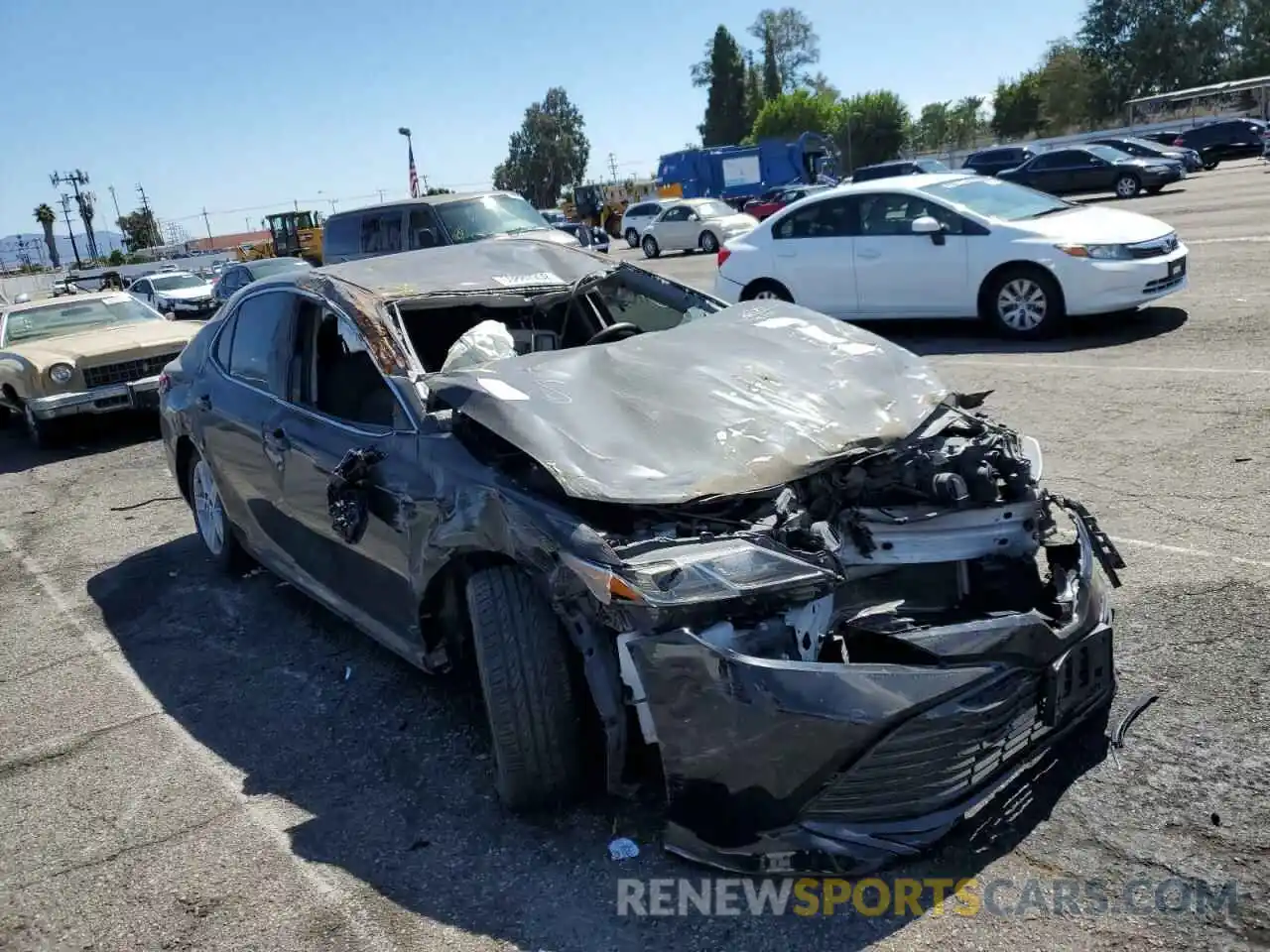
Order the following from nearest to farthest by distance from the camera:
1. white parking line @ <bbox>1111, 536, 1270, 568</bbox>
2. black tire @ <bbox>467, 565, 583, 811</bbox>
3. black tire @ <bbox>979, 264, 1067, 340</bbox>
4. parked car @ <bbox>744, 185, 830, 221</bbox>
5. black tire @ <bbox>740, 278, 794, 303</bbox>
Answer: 1. black tire @ <bbox>467, 565, 583, 811</bbox>
2. white parking line @ <bbox>1111, 536, 1270, 568</bbox>
3. black tire @ <bbox>979, 264, 1067, 340</bbox>
4. black tire @ <bbox>740, 278, 794, 303</bbox>
5. parked car @ <bbox>744, 185, 830, 221</bbox>

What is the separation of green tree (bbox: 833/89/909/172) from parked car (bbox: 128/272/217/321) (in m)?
57.0

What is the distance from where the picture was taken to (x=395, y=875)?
3096mm

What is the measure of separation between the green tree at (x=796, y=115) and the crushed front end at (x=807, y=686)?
88.4m

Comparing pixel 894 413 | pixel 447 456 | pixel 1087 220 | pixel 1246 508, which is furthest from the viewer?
pixel 1087 220

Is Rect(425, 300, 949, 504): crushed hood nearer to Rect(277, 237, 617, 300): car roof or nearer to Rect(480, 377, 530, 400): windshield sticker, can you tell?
Rect(480, 377, 530, 400): windshield sticker

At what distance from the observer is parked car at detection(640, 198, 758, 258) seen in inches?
1168

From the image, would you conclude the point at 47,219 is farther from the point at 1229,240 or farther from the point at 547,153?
the point at 1229,240

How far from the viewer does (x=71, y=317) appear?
11812 millimetres

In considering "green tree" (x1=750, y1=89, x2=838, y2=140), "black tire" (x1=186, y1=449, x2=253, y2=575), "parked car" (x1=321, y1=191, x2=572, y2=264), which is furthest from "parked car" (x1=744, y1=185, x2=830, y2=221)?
"green tree" (x1=750, y1=89, x2=838, y2=140)

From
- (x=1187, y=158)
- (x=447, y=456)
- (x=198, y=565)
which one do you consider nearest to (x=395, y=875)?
(x=447, y=456)

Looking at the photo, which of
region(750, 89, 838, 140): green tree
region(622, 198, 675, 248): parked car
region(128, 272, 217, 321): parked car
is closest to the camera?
region(128, 272, 217, 321): parked car

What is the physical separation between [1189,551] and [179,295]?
26.4 m

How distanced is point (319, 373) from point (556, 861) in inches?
97.3

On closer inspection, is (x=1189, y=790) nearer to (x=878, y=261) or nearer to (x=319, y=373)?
(x=319, y=373)
